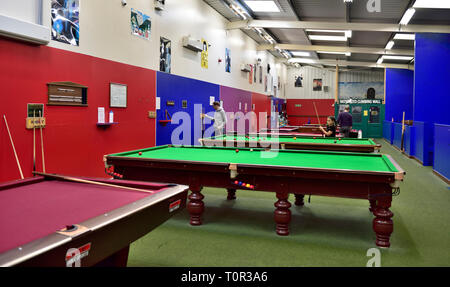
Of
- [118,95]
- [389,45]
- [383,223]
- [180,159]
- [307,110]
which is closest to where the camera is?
[383,223]

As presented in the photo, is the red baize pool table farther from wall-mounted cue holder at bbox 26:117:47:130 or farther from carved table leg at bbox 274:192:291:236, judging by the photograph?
wall-mounted cue holder at bbox 26:117:47:130

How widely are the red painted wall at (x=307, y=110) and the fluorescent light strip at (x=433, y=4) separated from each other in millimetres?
11597

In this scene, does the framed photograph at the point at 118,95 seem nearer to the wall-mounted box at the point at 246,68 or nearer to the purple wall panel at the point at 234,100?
the purple wall panel at the point at 234,100

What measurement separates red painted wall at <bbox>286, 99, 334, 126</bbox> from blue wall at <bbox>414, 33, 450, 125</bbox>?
9.85m

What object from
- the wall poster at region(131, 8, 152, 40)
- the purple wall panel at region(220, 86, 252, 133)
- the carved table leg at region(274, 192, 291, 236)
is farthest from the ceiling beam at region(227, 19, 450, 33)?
the carved table leg at region(274, 192, 291, 236)

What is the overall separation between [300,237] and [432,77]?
792 cm

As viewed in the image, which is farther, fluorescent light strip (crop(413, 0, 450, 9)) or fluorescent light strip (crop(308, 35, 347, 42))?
fluorescent light strip (crop(308, 35, 347, 42))

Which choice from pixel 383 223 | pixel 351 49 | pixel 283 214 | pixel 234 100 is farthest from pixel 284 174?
pixel 351 49

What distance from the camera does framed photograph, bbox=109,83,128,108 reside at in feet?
18.0

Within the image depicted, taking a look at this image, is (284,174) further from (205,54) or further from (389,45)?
(389,45)

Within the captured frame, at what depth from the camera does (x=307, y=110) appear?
19641 mm

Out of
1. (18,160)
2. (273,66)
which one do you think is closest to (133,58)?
(18,160)

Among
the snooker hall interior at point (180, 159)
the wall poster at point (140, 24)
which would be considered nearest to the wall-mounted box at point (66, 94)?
the snooker hall interior at point (180, 159)

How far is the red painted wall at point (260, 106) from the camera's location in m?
13.7
